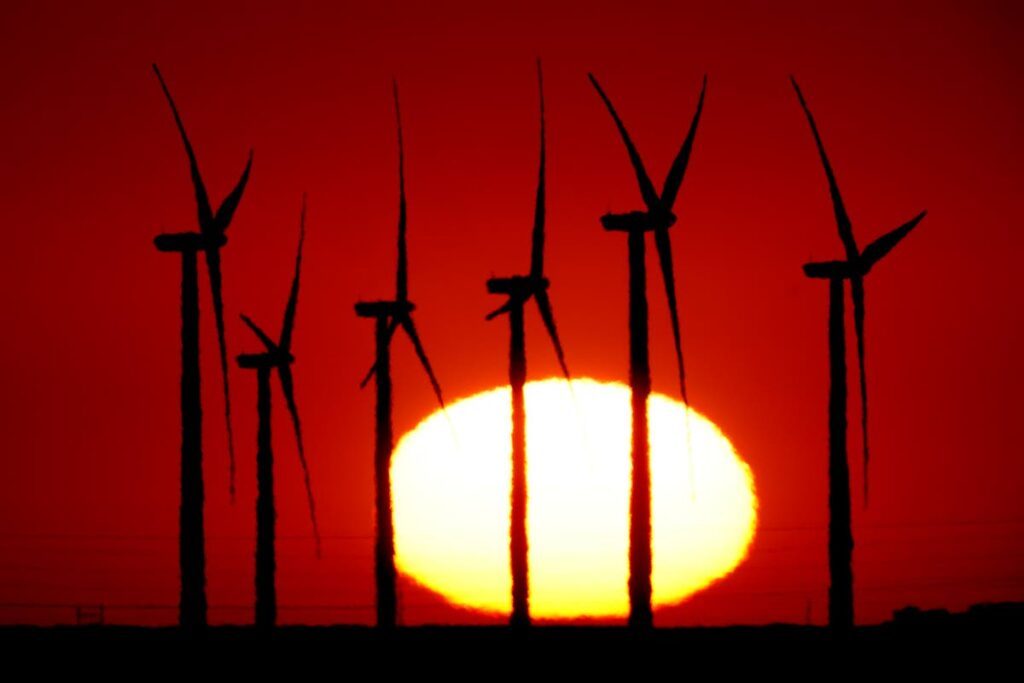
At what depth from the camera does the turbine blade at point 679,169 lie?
67062 millimetres

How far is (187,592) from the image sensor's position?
68.8 m

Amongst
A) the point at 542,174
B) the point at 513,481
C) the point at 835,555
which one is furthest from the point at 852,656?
the point at 542,174

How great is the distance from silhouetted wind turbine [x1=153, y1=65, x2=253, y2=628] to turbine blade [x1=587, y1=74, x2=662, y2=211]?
14552 mm

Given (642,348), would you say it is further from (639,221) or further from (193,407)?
(193,407)

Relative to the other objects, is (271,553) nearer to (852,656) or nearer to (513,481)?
(513,481)

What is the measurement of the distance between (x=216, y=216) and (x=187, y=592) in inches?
604

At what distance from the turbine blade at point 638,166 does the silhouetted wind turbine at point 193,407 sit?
1455 centimetres

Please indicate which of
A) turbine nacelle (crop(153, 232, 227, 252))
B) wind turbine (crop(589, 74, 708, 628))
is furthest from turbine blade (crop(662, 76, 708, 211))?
turbine nacelle (crop(153, 232, 227, 252))

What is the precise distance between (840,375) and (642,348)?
8.71 meters

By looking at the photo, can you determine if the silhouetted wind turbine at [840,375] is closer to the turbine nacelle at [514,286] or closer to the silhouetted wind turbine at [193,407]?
the turbine nacelle at [514,286]

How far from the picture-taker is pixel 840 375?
71.0 m

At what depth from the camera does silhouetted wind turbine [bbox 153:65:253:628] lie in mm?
67125

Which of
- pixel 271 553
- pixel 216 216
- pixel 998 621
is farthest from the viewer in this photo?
pixel 998 621

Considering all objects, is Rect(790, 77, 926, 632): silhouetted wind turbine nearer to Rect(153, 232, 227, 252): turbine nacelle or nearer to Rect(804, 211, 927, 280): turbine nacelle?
Rect(804, 211, 927, 280): turbine nacelle
